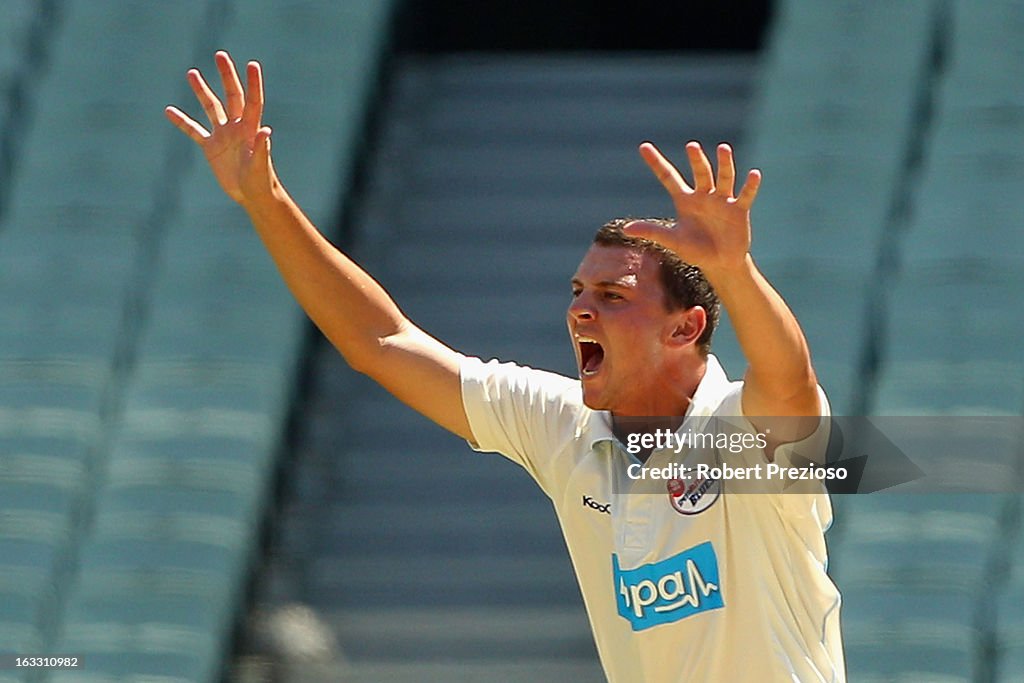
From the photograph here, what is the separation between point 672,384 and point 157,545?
9.28 ft

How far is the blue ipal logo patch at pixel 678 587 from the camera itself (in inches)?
97.2

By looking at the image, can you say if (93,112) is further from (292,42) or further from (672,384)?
(672,384)

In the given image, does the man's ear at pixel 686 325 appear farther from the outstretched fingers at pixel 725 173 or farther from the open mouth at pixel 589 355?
the outstretched fingers at pixel 725 173

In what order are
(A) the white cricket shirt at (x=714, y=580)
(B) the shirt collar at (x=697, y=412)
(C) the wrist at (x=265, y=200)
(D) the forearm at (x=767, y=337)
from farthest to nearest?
(C) the wrist at (x=265, y=200) → (B) the shirt collar at (x=697, y=412) → (A) the white cricket shirt at (x=714, y=580) → (D) the forearm at (x=767, y=337)

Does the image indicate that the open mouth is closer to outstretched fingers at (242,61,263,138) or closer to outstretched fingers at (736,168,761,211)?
outstretched fingers at (736,168,761,211)

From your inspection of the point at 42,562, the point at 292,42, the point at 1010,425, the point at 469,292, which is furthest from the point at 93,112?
the point at 1010,425

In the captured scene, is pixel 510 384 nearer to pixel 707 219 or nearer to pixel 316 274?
pixel 316 274

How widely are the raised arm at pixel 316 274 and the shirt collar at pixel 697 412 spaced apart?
Answer: 0.25m

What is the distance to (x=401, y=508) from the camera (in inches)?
217

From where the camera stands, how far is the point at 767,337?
228cm

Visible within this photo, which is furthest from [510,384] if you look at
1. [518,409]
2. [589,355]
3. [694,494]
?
[694,494]

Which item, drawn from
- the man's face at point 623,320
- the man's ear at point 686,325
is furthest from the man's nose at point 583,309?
the man's ear at point 686,325

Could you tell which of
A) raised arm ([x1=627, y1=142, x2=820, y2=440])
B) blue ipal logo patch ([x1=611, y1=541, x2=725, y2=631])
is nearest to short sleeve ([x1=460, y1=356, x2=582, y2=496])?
blue ipal logo patch ([x1=611, y1=541, x2=725, y2=631])

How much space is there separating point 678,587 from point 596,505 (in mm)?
207
